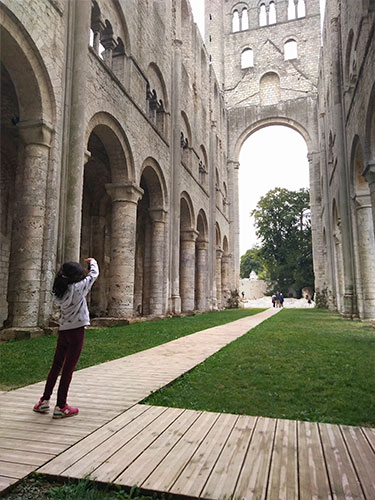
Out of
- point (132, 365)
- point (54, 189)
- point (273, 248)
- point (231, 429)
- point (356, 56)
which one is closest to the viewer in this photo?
point (231, 429)

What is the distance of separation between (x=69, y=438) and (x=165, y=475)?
841mm

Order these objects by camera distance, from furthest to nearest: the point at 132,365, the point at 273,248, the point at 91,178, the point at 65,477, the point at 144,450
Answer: the point at 273,248
the point at 91,178
the point at 132,365
the point at 144,450
the point at 65,477

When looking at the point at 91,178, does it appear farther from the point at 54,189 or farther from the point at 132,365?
the point at 132,365

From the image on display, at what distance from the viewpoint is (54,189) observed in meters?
9.05

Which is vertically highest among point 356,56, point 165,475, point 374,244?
point 356,56

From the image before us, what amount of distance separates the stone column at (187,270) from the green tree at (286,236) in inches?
935

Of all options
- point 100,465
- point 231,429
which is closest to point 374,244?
point 231,429

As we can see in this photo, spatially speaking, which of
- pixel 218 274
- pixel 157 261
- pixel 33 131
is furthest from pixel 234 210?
pixel 33 131

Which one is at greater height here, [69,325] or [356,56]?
[356,56]

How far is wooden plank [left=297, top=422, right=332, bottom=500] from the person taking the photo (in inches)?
76.3

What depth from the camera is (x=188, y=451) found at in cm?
242

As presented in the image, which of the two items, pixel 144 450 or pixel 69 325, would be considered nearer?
pixel 144 450

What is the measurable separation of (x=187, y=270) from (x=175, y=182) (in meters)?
5.31

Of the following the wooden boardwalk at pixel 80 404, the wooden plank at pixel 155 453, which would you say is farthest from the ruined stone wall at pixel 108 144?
the wooden plank at pixel 155 453
